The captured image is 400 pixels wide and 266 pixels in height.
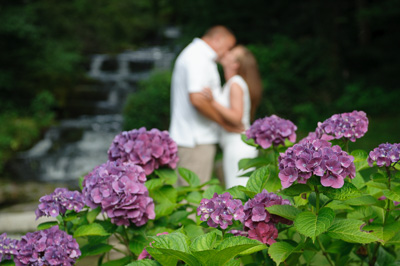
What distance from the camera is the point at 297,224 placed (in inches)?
55.1

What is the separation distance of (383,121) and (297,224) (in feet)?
32.3

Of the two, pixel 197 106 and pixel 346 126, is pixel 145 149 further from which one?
pixel 197 106

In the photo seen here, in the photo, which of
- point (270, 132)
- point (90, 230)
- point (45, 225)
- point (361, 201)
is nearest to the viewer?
point (361, 201)

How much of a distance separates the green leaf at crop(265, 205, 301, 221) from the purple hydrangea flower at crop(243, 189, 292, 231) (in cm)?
3

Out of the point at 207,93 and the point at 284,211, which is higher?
the point at 207,93

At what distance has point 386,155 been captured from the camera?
5.08ft

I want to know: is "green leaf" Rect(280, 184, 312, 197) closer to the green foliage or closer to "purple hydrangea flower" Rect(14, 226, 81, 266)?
"purple hydrangea flower" Rect(14, 226, 81, 266)

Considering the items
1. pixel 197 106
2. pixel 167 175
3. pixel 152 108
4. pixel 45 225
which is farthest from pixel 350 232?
pixel 152 108

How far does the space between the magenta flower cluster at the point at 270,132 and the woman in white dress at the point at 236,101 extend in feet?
5.63

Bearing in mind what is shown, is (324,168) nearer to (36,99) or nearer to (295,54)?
(295,54)

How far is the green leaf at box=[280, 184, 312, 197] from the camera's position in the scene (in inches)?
57.4

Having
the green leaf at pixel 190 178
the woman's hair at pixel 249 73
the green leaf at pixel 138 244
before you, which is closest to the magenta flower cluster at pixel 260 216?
the green leaf at pixel 138 244

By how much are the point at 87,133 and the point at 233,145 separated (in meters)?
Answer: 9.34

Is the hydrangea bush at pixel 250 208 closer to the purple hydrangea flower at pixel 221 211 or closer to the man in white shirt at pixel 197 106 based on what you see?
the purple hydrangea flower at pixel 221 211
